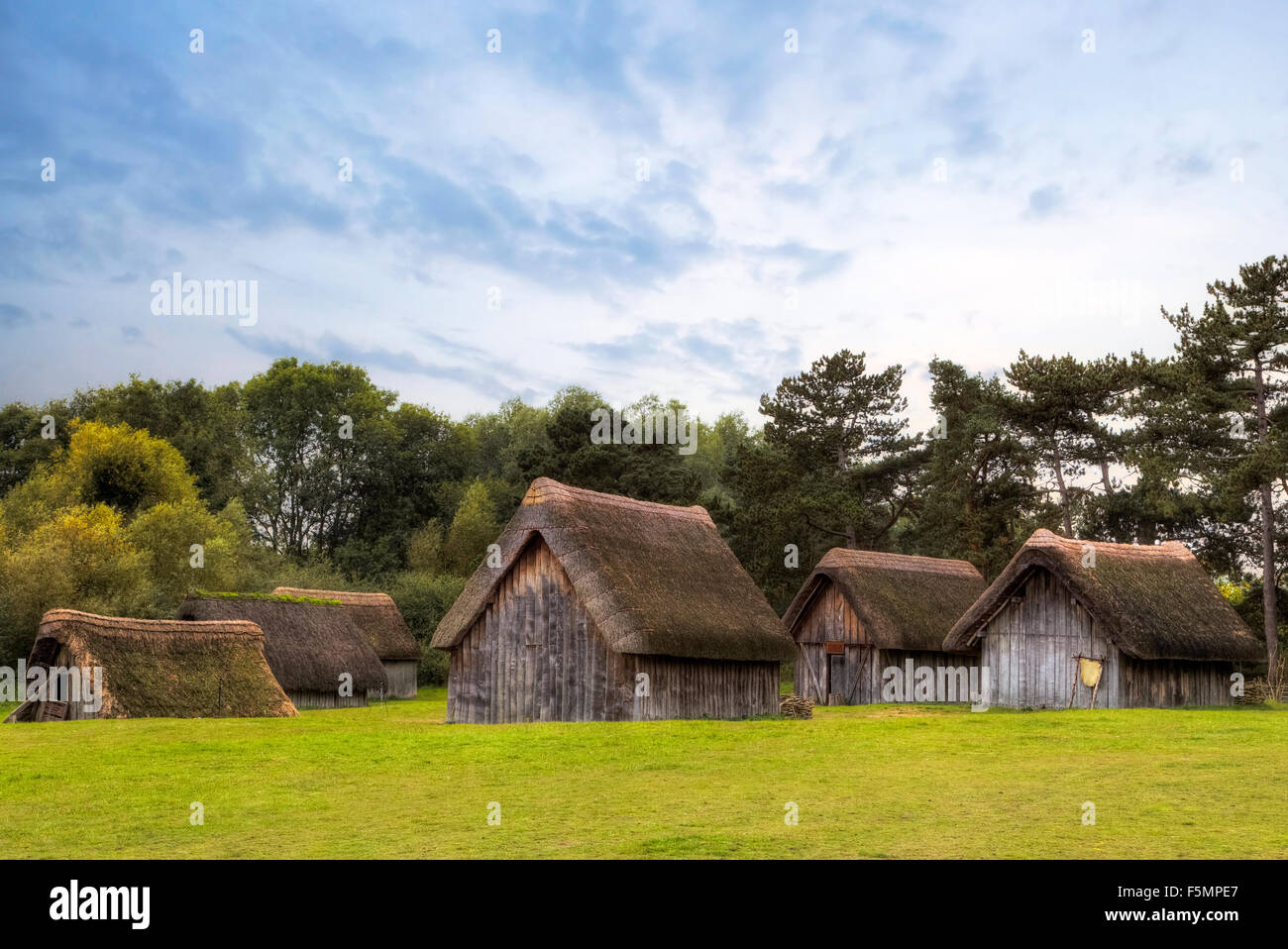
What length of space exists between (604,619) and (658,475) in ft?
111

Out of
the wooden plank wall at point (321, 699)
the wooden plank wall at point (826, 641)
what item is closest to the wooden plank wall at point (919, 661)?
Result: the wooden plank wall at point (826, 641)

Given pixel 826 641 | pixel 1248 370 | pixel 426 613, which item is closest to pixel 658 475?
pixel 426 613

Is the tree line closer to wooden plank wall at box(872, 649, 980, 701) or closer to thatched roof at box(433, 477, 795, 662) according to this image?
wooden plank wall at box(872, 649, 980, 701)

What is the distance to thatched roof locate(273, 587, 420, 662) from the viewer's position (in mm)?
52875

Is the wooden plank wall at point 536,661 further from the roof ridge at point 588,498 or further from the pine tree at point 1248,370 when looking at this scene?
the pine tree at point 1248,370

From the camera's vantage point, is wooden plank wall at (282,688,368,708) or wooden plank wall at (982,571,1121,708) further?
wooden plank wall at (282,688,368,708)

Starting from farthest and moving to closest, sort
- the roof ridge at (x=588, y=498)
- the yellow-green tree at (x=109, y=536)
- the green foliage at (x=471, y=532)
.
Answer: the green foliage at (x=471, y=532), the yellow-green tree at (x=109, y=536), the roof ridge at (x=588, y=498)

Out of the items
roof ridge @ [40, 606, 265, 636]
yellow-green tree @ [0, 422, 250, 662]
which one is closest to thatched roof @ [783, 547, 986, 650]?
roof ridge @ [40, 606, 265, 636]

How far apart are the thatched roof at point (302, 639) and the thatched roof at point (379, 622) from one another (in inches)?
240

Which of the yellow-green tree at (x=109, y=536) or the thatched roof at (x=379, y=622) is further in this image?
the thatched roof at (x=379, y=622)

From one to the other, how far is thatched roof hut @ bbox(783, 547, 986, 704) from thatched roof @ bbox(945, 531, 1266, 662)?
583 cm

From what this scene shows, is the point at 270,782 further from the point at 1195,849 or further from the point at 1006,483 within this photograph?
the point at 1006,483

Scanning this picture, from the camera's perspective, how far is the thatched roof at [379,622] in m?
52.9

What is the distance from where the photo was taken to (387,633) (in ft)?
177
